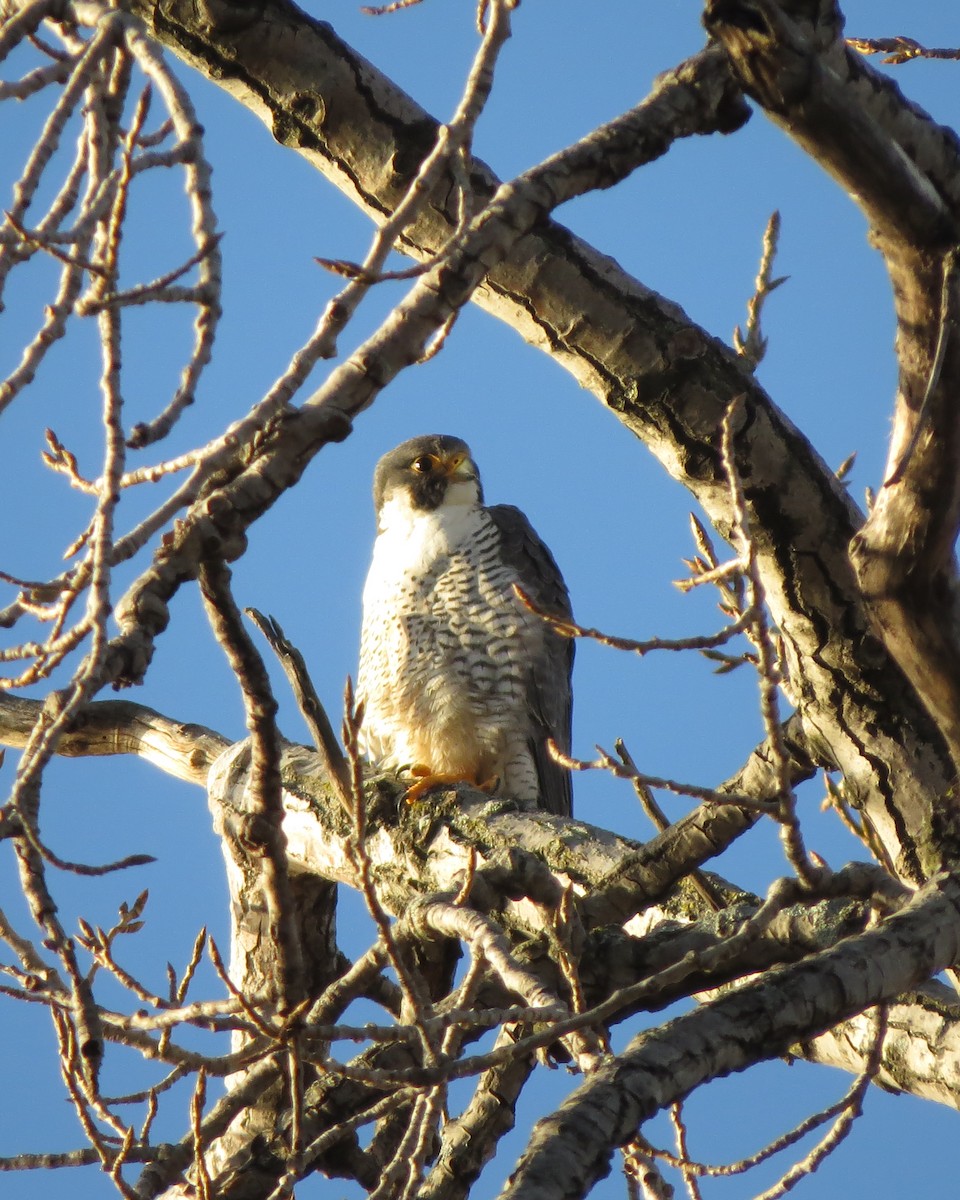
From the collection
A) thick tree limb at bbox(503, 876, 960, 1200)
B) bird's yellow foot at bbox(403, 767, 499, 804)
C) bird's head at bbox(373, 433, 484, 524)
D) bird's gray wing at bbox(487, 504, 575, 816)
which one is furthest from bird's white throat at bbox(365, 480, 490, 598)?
thick tree limb at bbox(503, 876, 960, 1200)

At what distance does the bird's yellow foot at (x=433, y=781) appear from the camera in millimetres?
4262

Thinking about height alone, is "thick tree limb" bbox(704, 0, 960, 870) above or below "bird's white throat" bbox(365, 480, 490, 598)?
below

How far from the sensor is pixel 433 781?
5.11 m

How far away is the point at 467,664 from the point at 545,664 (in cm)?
38

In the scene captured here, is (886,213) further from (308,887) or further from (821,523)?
(308,887)

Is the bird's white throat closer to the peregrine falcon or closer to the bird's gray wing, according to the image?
the peregrine falcon

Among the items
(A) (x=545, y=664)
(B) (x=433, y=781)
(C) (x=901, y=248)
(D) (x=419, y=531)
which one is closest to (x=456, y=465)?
(D) (x=419, y=531)

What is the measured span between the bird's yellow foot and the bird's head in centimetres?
133

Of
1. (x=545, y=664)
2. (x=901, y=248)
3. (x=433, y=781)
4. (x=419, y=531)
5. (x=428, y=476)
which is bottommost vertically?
(x=901, y=248)

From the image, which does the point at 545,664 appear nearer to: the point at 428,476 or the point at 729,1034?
the point at 428,476

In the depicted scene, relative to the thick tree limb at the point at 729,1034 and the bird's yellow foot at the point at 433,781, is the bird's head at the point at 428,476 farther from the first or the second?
the thick tree limb at the point at 729,1034

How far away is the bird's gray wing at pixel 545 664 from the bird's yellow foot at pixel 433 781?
0.24m

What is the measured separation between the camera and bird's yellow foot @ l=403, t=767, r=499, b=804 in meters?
4.26

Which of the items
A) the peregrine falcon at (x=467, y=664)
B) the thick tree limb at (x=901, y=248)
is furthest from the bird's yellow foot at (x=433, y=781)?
the thick tree limb at (x=901, y=248)
